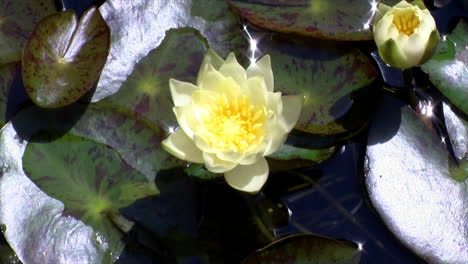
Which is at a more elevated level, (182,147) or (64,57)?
(64,57)

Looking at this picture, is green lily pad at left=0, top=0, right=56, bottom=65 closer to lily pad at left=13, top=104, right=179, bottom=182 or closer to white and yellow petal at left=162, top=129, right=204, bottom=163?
lily pad at left=13, top=104, right=179, bottom=182

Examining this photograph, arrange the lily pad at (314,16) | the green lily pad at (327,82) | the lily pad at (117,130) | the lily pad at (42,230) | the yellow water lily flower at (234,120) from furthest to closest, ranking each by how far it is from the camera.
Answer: the lily pad at (314,16) < the green lily pad at (327,82) < the lily pad at (117,130) < the lily pad at (42,230) < the yellow water lily flower at (234,120)

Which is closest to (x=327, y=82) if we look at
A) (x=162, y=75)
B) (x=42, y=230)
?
(x=162, y=75)

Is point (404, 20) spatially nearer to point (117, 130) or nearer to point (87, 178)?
point (117, 130)

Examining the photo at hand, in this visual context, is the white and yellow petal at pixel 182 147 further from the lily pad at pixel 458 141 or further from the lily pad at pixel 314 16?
the lily pad at pixel 458 141

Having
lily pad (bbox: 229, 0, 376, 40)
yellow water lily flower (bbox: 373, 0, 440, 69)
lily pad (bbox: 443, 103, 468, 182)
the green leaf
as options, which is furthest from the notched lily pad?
lily pad (bbox: 443, 103, 468, 182)

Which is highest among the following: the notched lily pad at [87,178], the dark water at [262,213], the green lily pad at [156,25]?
the green lily pad at [156,25]

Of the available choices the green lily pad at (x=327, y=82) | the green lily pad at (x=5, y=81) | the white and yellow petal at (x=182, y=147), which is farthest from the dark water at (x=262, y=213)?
the white and yellow petal at (x=182, y=147)
